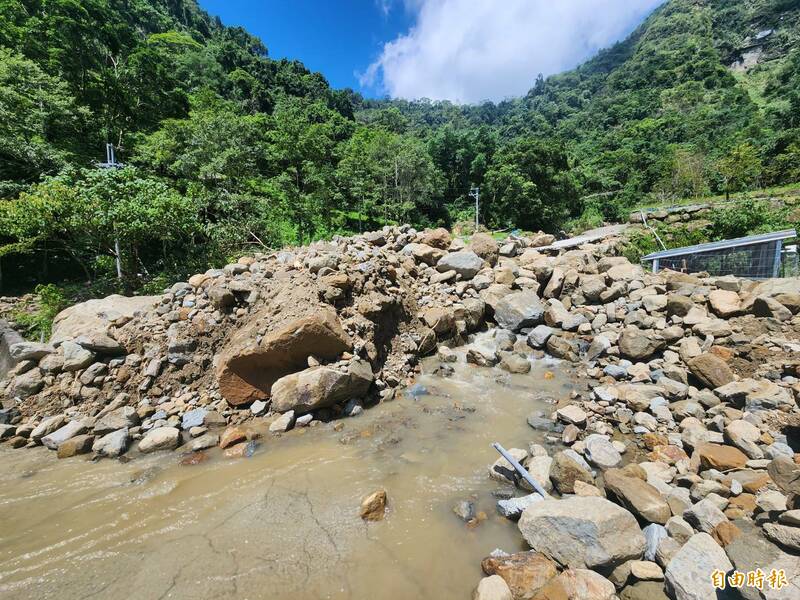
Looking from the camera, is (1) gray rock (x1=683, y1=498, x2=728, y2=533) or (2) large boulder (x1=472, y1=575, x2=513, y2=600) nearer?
(2) large boulder (x1=472, y1=575, x2=513, y2=600)

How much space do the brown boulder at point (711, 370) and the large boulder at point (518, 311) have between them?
119 inches

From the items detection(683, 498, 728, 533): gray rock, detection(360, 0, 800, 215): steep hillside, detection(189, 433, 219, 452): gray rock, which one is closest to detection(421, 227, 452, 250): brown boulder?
detection(189, 433, 219, 452): gray rock

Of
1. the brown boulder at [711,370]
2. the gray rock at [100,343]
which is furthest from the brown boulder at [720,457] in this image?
the gray rock at [100,343]

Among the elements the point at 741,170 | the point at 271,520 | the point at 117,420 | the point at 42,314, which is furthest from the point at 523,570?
the point at 741,170

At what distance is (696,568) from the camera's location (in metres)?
2.47

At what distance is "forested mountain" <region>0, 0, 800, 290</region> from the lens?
955cm

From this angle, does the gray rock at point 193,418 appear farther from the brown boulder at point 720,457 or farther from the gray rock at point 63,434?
the brown boulder at point 720,457

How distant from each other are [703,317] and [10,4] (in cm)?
3422

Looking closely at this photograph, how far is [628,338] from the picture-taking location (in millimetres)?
6219

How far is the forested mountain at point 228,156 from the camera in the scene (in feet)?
31.3

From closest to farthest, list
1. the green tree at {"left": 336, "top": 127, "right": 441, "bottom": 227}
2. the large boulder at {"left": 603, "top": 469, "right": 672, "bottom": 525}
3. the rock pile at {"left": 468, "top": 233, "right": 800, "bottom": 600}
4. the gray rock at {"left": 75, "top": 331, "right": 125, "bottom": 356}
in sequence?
the rock pile at {"left": 468, "top": 233, "right": 800, "bottom": 600} → the large boulder at {"left": 603, "top": 469, "right": 672, "bottom": 525} → the gray rock at {"left": 75, "top": 331, "right": 125, "bottom": 356} → the green tree at {"left": 336, "top": 127, "right": 441, "bottom": 227}

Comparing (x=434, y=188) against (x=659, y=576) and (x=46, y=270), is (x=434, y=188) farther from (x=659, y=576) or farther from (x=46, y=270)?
(x=659, y=576)

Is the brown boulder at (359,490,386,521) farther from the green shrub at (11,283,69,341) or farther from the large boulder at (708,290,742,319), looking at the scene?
→ the green shrub at (11,283,69,341)

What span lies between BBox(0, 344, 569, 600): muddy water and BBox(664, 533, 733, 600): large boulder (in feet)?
3.76
